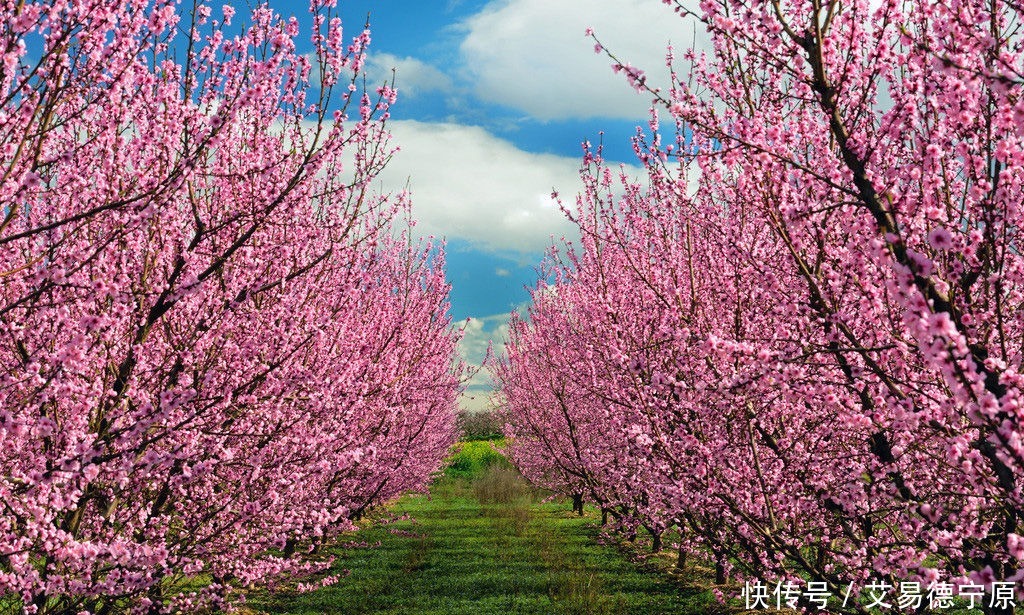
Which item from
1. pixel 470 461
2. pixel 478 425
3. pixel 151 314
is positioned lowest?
pixel 470 461

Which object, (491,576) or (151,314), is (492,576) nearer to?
(491,576)

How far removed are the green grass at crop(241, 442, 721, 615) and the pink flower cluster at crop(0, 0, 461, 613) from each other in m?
3.86

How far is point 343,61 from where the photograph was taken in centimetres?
646

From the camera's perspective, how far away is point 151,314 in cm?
584

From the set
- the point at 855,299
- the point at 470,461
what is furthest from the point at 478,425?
the point at 855,299

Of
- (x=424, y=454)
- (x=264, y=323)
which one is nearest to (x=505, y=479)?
(x=424, y=454)

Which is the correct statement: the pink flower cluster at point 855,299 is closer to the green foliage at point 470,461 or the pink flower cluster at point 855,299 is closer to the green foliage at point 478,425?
the green foliage at point 470,461

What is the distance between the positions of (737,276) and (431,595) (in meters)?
9.10

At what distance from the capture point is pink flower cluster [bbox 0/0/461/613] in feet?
16.1

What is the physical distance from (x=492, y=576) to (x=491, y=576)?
0.02m

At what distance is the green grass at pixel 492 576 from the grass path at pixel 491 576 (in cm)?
2

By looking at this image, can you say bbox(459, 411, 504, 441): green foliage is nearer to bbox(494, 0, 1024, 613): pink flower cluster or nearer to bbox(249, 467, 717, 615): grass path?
bbox(249, 467, 717, 615): grass path

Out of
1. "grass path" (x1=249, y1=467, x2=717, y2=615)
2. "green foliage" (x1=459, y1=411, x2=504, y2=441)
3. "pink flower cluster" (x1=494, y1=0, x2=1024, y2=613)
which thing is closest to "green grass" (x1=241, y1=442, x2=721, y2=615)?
"grass path" (x1=249, y1=467, x2=717, y2=615)

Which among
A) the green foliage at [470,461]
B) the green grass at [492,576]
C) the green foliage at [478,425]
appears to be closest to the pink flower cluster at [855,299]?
the green grass at [492,576]
